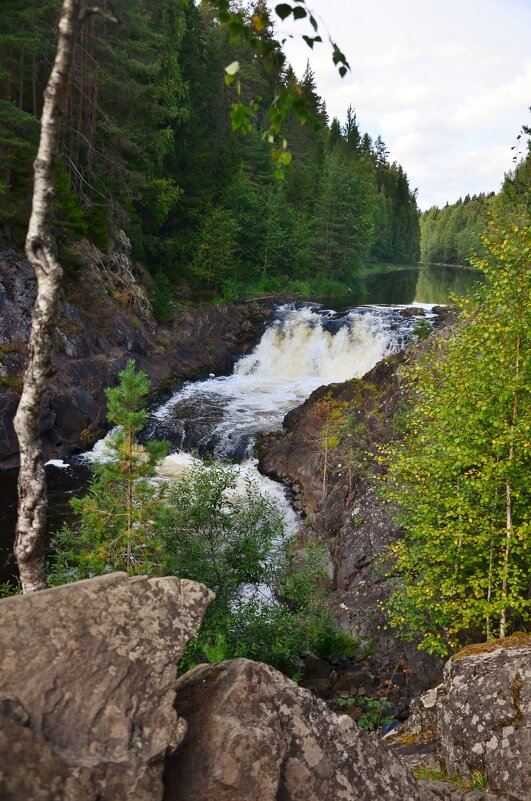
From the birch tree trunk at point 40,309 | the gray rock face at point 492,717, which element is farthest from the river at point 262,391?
the gray rock face at point 492,717

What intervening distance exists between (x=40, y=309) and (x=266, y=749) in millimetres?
4804

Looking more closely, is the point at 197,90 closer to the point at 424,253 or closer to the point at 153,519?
the point at 153,519

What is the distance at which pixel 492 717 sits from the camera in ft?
24.1

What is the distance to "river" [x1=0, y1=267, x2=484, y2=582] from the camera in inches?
925

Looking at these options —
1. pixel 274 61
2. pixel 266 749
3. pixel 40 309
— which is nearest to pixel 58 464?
pixel 40 309

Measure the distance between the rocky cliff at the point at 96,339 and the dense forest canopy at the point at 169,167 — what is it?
2.05 meters

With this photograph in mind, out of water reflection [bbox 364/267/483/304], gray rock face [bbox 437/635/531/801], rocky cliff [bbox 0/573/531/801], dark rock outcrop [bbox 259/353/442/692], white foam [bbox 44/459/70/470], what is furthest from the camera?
water reflection [bbox 364/267/483/304]

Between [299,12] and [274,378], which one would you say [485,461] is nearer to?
[299,12]

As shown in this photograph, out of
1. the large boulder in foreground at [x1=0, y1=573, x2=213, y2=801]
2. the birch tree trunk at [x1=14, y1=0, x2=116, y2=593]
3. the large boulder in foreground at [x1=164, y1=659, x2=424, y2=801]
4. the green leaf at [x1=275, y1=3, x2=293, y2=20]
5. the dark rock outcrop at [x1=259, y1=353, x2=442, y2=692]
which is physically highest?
the green leaf at [x1=275, y1=3, x2=293, y2=20]

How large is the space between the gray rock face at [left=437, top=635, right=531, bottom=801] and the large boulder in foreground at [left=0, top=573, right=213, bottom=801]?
448 cm

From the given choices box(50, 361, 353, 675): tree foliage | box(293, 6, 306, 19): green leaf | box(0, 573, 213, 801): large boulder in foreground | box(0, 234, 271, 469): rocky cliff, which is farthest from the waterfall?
box(293, 6, 306, 19): green leaf

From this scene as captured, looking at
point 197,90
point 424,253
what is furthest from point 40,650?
point 424,253

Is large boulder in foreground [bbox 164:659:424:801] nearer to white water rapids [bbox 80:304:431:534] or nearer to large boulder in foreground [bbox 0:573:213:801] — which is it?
large boulder in foreground [bbox 0:573:213:801]

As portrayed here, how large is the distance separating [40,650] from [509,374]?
8928 millimetres
